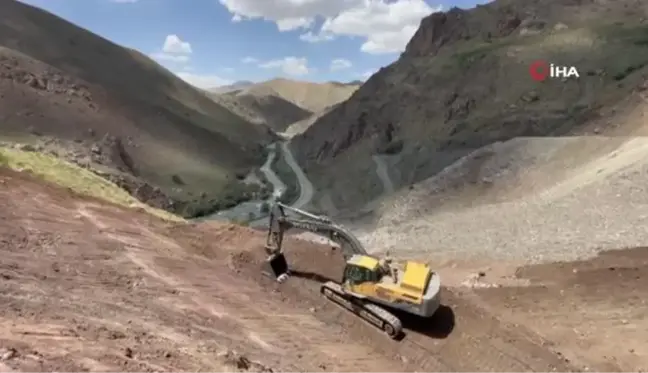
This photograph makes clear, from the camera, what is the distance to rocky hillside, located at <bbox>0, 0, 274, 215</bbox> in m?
48.7

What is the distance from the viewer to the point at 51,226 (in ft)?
47.9

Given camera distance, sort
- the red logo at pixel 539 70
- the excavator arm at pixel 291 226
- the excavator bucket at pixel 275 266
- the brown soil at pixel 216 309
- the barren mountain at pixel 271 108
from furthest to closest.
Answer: the barren mountain at pixel 271 108, the red logo at pixel 539 70, the excavator bucket at pixel 275 266, the excavator arm at pixel 291 226, the brown soil at pixel 216 309

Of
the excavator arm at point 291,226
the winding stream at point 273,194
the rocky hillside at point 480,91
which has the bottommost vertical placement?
the winding stream at point 273,194

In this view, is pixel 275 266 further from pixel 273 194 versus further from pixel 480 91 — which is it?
pixel 480 91

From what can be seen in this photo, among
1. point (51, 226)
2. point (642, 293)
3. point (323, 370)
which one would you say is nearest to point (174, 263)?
point (51, 226)

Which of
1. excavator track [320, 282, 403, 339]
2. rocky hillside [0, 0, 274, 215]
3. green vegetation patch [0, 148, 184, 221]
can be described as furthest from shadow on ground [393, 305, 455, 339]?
rocky hillside [0, 0, 274, 215]

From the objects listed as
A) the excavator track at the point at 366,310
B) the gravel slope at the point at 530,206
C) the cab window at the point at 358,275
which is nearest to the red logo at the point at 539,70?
the gravel slope at the point at 530,206

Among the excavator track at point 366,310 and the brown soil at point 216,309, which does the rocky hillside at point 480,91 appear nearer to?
the brown soil at point 216,309

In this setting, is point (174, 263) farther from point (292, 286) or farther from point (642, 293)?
point (642, 293)

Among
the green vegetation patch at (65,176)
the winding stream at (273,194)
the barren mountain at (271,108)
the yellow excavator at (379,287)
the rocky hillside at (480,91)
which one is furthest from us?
the barren mountain at (271,108)

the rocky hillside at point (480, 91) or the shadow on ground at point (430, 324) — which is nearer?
the shadow on ground at point (430, 324)

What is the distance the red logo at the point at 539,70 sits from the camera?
5288cm

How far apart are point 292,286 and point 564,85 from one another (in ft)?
134

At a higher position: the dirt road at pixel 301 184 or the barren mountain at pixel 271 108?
the barren mountain at pixel 271 108
